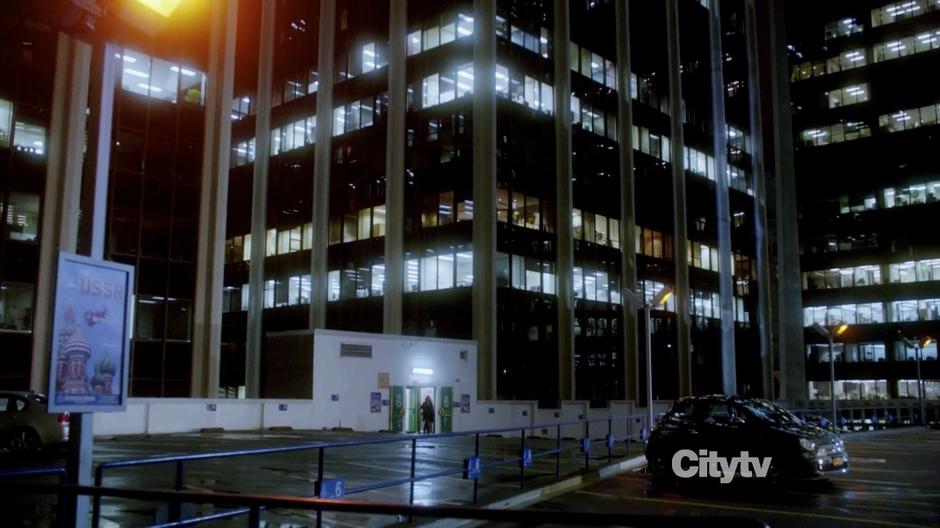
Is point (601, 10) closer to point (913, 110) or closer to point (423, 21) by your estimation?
point (423, 21)

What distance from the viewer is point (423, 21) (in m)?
47.4

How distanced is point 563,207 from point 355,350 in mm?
19136

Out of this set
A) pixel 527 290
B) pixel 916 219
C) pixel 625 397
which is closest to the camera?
pixel 527 290

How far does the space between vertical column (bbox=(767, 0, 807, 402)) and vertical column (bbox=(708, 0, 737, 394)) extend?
4434mm

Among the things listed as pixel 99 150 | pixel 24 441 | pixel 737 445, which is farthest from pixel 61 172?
pixel 99 150

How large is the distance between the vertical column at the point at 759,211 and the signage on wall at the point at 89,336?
6692cm

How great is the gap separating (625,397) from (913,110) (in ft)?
176

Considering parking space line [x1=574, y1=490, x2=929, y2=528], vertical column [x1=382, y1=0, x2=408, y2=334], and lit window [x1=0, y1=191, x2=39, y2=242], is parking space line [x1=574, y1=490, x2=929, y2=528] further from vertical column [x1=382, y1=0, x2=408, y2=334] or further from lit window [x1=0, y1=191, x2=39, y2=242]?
vertical column [x1=382, y1=0, x2=408, y2=334]

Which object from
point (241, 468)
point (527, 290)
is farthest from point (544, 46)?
point (241, 468)

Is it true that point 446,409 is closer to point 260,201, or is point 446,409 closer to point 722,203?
point 260,201

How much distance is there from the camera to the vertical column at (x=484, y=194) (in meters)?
41.6

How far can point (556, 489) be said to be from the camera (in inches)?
592

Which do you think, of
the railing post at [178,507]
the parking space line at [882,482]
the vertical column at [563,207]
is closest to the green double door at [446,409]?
the vertical column at [563,207]

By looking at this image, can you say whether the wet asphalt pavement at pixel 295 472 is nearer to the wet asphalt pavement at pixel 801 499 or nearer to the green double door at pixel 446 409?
the wet asphalt pavement at pixel 801 499
